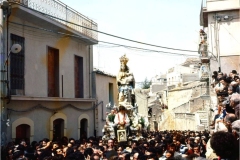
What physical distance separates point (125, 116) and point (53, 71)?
462cm

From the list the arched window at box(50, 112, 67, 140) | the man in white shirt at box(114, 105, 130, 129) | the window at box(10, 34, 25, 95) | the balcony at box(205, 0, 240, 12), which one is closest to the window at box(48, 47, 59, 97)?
the arched window at box(50, 112, 67, 140)

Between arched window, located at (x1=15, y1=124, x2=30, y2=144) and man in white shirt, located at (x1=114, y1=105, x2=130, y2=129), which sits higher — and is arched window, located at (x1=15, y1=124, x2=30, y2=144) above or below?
below

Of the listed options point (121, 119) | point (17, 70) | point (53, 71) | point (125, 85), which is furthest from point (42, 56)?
point (121, 119)

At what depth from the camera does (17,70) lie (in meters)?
13.4

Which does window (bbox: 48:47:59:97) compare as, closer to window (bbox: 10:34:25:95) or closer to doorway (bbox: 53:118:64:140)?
doorway (bbox: 53:118:64:140)

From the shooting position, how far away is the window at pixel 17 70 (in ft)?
43.0

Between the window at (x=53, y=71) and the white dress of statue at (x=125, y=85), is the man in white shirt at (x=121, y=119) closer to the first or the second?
the white dress of statue at (x=125, y=85)

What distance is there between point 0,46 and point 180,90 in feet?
101

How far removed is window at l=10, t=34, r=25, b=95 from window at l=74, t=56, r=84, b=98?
15.2 feet

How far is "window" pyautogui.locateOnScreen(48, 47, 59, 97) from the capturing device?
623 inches

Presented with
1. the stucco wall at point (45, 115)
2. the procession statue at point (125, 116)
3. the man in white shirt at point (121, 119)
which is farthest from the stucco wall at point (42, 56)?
the man in white shirt at point (121, 119)

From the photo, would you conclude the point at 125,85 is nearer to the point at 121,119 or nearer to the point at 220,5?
the point at 121,119

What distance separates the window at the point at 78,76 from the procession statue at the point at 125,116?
14.0 ft

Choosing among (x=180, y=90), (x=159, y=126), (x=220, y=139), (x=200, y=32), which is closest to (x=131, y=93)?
(x=200, y=32)
